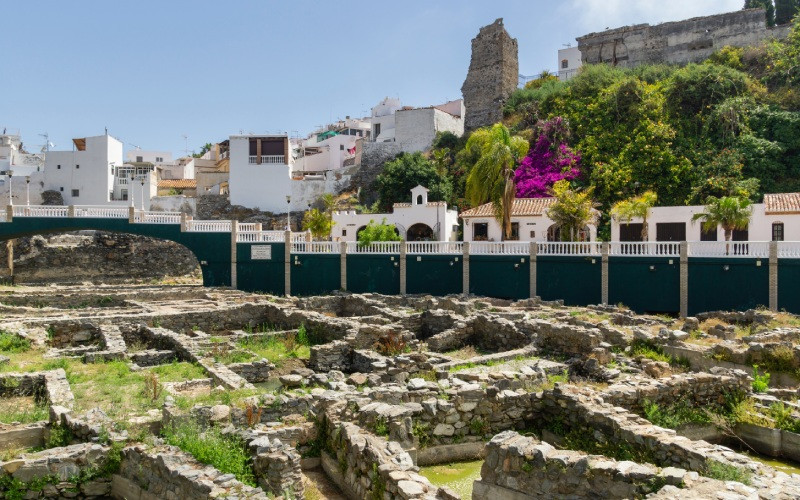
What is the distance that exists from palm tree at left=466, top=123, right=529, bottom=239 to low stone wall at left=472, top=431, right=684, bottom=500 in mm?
27117

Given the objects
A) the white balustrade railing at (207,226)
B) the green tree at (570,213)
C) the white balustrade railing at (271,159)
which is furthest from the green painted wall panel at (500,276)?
the white balustrade railing at (271,159)

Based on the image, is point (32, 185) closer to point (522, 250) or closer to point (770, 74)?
point (522, 250)

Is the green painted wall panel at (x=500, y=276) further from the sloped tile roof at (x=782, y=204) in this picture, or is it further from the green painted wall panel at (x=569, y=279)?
the sloped tile roof at (x=782, y=204)

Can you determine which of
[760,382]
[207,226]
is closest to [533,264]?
[760,382]

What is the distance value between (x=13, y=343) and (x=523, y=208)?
29.3m

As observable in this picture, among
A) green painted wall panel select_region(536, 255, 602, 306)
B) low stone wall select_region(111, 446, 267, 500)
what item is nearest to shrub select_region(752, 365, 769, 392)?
low stone wall select_region(111, 446, 267, 500)

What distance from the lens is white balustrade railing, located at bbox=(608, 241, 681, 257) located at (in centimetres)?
2765

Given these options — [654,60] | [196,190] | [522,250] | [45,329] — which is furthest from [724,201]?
[196,190]

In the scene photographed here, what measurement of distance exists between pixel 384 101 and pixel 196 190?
2949 centimetres

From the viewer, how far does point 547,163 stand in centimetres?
4612

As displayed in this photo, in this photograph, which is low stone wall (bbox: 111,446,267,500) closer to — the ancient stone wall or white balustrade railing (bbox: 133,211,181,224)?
white balustrade railing (bbox: 133,211,181,224)

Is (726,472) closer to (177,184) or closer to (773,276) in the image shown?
(773,276)

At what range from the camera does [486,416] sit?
11219 millimetres

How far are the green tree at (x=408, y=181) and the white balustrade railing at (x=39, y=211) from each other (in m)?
24.4
